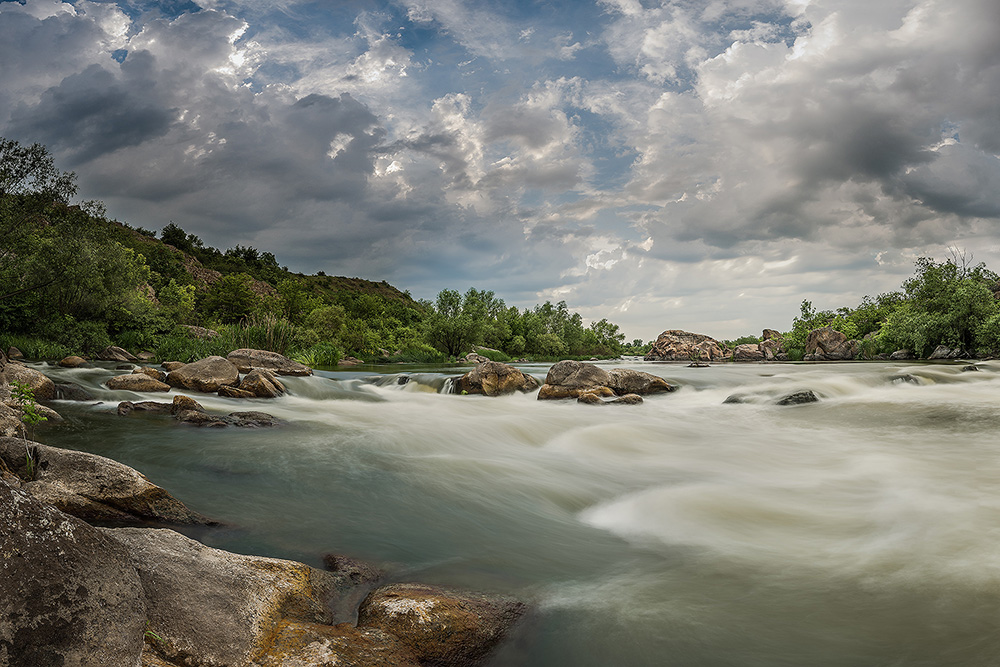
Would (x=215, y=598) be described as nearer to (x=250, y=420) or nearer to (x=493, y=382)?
(x=250, y=420)

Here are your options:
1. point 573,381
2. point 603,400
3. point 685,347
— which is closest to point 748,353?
point 685,347

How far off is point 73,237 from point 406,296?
159 m

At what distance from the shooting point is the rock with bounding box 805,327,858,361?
5009cm

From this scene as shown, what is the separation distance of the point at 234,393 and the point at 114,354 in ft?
70.6

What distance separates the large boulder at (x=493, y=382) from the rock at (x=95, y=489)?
49.3ft

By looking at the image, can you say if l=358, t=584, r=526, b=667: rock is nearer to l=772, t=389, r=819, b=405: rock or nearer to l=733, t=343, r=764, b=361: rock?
l=772, t=389, r=819, b=405: rock

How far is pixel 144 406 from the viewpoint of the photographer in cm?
1245

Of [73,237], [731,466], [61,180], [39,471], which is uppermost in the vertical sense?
[61,180]

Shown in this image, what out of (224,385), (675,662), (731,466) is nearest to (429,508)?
(675,662)

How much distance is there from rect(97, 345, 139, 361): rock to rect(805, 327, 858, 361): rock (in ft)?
192

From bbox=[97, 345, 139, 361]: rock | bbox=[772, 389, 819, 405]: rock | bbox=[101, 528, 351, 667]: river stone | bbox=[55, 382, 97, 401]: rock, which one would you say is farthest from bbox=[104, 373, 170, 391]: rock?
bbox=[772, 389, 819, 405]: rock

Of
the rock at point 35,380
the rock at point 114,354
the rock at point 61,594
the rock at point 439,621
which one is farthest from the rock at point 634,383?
the rock at point 114,354

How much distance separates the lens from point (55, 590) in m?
2.11

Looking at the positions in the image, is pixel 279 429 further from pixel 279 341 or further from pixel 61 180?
pixel 61 180
